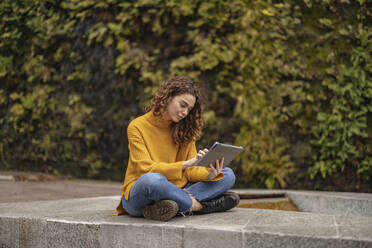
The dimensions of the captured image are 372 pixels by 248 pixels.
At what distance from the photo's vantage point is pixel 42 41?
6062 millimetres

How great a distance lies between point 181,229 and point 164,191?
0.91 ft

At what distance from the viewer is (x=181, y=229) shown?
91.3 inches

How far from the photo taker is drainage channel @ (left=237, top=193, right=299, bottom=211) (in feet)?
12.9

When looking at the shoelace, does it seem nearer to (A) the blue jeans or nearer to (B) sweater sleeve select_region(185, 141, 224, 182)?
(A) the blue jeans

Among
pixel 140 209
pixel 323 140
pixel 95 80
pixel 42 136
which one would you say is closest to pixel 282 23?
pixel 323 140

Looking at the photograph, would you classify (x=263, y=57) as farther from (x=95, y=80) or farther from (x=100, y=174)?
(x=100, y=174)

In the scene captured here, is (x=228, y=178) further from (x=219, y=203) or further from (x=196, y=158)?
(x=196, y=158)

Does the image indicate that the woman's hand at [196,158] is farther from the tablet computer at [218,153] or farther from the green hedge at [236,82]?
the green hedge at [236,82]

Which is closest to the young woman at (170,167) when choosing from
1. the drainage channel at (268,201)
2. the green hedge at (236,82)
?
the drainage channel at (268,201)

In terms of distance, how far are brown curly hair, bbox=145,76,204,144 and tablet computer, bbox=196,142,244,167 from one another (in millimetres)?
377

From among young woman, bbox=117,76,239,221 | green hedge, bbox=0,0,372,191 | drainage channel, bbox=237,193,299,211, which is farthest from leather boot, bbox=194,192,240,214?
green hedge, bbox=0,0,372,191

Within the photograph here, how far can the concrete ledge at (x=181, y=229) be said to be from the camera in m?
2.08

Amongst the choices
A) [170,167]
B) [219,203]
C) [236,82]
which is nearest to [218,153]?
[170,167]

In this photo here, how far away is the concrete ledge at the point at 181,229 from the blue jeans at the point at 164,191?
100mm
